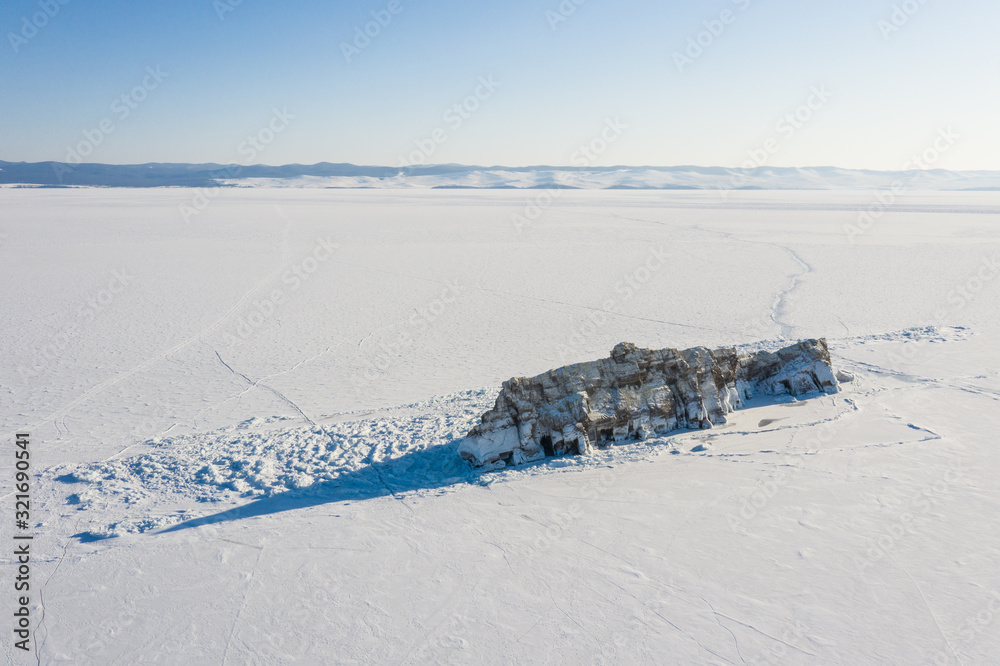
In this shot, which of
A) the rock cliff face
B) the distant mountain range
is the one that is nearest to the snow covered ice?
the rock cliff face

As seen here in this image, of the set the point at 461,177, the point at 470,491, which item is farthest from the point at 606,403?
the point at 461,177

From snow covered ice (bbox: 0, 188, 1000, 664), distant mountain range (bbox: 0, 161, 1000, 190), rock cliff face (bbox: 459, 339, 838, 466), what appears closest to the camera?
snow covered ice (bbox: 0, 188, 1000, 664)

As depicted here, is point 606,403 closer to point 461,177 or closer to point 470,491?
point 470,491

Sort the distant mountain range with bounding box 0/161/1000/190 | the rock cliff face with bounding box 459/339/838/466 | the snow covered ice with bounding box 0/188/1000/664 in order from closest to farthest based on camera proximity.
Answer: the snow covered ice with bounding box 0/188/1000/664, the rock cliff face with bounding box 459/339/838/466, the distant mountain range with bounding box 0/161/1000/190

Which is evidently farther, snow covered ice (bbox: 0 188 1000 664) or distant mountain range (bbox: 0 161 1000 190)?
distant mountain range (bbox: 0 161 1000 190)

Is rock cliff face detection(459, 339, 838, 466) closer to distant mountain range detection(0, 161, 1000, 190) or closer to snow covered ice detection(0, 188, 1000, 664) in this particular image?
snow covered ice detection(0, 188, 1000, 664)

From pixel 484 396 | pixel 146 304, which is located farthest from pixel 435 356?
pixel 146 304
